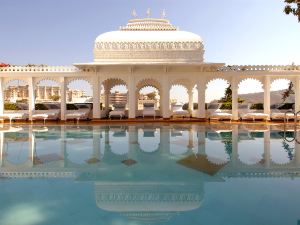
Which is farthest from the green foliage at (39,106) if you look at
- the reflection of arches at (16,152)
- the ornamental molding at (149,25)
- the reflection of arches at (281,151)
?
the reflection of arches at (281,151)

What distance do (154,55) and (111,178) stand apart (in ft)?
49.6

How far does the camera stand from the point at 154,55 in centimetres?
1981

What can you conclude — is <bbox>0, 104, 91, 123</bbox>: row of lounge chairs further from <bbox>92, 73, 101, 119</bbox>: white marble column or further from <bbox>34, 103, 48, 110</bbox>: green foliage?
<bbox>34, 103, 48, 110</bbox>: green foliage

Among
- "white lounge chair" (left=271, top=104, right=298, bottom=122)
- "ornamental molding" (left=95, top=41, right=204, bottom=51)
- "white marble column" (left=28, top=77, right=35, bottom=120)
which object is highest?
"ornamental molding" (left=95, top=41, right=204, bottom=51)

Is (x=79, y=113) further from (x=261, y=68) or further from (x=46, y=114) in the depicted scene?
(x=261, y=68)

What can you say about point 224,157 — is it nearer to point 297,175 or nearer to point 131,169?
point 297,175

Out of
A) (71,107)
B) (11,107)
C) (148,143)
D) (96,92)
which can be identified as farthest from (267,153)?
(11,107)

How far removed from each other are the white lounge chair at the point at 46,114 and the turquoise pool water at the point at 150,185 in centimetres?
1025

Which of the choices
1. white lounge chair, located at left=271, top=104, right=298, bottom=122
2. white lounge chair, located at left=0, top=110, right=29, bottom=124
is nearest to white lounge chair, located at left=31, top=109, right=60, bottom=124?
white lounge chair, located at left=0, top=110, right=29, bottom=124

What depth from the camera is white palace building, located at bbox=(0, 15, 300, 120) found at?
19.8 meters

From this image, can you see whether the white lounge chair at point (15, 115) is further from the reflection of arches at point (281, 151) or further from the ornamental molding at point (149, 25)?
the reflection of arches at point (281, 151)

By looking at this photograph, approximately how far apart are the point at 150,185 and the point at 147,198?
0.65 meters

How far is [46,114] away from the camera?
19.7m

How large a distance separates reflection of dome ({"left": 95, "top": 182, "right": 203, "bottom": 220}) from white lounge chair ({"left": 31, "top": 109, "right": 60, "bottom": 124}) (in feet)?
51.4
